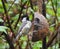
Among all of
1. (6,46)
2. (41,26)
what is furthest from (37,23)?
(6,46)

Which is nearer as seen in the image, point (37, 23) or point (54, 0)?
point (37, 23)

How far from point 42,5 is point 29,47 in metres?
0.40

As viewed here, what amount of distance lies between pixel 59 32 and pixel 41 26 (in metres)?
0.22

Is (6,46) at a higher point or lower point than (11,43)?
lower

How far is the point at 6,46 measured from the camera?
1.91 m

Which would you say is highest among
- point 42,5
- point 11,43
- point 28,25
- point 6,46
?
point 42,5

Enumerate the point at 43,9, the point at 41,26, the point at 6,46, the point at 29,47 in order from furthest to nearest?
the point at 6,46 < the point at 29,47 < the point at 43,9 < the point at 41,26

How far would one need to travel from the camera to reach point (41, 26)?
4.18ft

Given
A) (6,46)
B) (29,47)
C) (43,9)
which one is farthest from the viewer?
(6,46)

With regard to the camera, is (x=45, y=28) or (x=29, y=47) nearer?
(x=45, y=28)

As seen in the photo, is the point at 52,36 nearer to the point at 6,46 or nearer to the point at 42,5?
the point at 42,5

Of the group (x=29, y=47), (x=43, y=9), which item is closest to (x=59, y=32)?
(x=43, y=9)

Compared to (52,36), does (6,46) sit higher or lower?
lower

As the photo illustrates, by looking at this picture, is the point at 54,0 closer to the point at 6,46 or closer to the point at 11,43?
the point at 11,43
